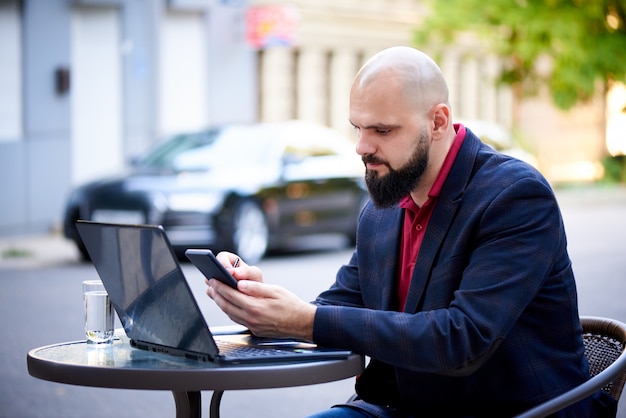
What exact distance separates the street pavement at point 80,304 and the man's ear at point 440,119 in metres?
3.82

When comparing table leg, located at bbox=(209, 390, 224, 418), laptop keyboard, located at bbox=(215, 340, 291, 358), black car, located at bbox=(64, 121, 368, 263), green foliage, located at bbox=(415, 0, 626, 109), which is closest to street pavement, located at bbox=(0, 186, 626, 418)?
black car, located at bbox=(64, 121, 368, 263)

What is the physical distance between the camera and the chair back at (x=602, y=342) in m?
3.52

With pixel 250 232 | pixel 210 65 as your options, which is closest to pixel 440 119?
pixel 250 232

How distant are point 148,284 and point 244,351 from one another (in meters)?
0.30

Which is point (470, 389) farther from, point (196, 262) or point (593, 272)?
point (593, 272)

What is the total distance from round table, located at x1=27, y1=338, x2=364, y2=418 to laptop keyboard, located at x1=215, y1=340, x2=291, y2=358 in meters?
0.08

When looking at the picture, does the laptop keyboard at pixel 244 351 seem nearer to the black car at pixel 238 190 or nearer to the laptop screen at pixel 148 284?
the laptop screen at pixel 148 284

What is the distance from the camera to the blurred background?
19328 millimetres

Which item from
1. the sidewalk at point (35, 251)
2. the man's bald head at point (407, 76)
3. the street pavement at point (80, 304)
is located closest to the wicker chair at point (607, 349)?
the man's bald head at point (407, 76)

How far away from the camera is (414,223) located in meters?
3.28

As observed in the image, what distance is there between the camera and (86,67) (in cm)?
2130

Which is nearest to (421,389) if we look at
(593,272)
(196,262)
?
(196,262)

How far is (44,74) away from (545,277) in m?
17.7

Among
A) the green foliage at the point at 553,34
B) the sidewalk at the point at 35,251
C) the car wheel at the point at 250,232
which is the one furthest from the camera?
the green foliage at the point at 553,34
